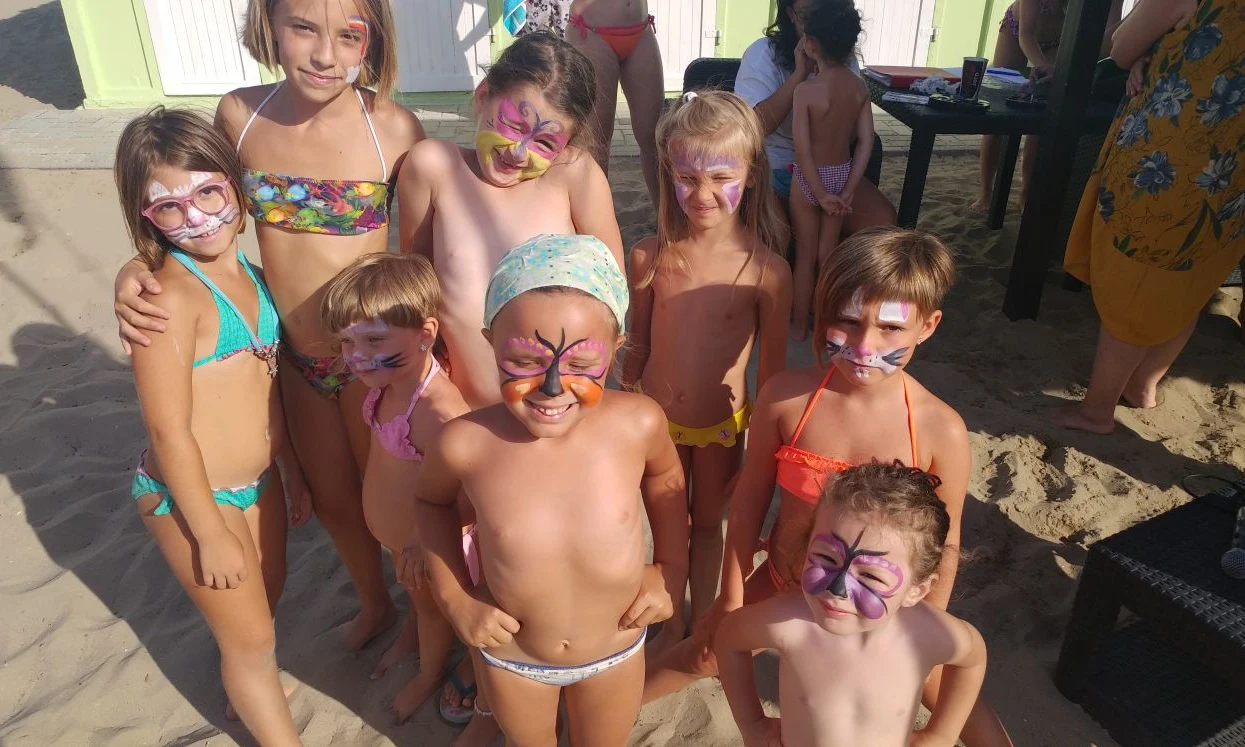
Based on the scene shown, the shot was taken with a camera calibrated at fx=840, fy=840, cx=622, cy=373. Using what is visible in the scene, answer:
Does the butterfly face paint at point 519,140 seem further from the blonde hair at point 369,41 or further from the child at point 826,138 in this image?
the child at point 826,138

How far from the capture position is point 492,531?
1819mm

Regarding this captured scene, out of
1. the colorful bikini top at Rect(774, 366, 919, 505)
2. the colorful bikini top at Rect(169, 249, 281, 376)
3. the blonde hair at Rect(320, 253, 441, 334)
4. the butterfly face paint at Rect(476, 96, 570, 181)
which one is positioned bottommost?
the colorful bikini top at Rect(774, 366, 919, 505)

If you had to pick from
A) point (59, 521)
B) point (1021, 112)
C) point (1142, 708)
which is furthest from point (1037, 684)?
point (59, 521)

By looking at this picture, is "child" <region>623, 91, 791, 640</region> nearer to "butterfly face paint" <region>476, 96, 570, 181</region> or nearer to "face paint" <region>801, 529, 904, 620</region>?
"butterfly face paint" <region>476, 96, 570, 181</region>

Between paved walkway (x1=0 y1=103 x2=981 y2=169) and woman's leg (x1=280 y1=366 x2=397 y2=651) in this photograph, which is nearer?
woman's leg (x1=280 y1=366 x2=397 y2=651)

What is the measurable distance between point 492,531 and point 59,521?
250 cm

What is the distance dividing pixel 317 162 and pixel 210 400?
0.72 meters

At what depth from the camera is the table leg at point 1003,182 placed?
18.3 feet

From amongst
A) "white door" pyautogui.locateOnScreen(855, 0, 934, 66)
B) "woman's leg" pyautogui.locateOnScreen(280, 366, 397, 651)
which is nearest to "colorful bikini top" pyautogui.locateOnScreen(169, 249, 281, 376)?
"woman's leg" pyautogui.locateOnScreen(280, 366, 397, 651)

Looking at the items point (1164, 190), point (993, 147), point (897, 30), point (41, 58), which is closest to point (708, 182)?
point (1164, 190)

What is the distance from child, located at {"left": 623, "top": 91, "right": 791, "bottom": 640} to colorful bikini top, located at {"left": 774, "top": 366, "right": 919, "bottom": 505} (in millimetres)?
304

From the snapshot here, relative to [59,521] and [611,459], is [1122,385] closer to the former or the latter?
[611,459]

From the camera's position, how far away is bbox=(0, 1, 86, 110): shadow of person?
31.3 feet

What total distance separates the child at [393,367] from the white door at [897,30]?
28.0 feet
